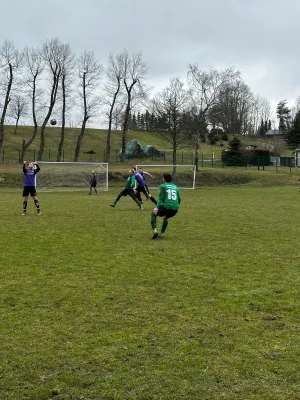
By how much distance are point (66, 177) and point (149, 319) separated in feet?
113

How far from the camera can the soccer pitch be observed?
13.5ft

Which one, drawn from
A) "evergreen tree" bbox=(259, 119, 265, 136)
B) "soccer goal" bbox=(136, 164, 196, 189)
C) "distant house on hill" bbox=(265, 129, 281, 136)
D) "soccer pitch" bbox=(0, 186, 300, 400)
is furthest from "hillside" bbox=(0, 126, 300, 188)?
"soccer pitch" bbox=(0, 186, 300, 400)

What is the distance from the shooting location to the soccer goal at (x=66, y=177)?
1484 inches

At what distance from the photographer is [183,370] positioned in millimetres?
4328

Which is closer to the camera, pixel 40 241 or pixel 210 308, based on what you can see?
pixel 210 308

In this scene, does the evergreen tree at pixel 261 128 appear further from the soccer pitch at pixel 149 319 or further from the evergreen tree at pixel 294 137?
the soccer pitch at pixel 149 319

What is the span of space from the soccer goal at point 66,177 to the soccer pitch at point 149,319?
26.4 meters

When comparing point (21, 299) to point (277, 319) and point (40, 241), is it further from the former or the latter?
point (40, 241)

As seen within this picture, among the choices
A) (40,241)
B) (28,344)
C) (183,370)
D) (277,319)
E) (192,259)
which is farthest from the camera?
(40,241)

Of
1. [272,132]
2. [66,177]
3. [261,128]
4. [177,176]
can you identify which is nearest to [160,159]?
[177,176]

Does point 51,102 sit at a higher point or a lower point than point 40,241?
higher

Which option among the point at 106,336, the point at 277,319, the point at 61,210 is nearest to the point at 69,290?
the point at 106,336

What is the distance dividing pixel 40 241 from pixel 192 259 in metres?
3.96

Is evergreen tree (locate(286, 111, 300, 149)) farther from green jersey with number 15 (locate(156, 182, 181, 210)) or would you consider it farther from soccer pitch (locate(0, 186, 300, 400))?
soccer pitch (locate(0, 186, 300, 400))
